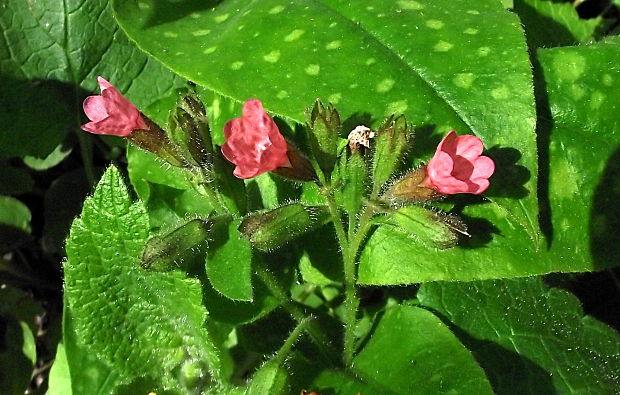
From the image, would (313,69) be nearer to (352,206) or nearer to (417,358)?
(352,206)

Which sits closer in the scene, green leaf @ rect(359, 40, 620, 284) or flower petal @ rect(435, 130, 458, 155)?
flower petal @ rect(435, 130, 458, 155)

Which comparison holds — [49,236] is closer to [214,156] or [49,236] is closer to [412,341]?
[214,156]

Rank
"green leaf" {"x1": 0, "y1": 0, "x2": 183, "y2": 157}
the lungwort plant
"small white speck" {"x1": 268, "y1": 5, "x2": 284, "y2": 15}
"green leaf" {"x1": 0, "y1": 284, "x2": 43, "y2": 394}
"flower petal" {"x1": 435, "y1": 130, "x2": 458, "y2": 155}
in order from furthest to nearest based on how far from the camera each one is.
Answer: "green leaf" {"x1": 0, "y1": 0, "x2": 183, "y2": 157} < "green leaf" {"x1": 0, "y1": 284, "x2": 43, "y2": 394} < "small white speck" {"x1": 268, "y1": 5, "x2": 284, "y2": 15} < the lungwort plant < "flower petal" {"x1": 435, "y1": 130, "x2": 458, "y2": 155}

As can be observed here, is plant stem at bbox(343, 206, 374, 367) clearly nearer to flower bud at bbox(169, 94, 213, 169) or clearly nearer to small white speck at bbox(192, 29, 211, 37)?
flower bud at bbox(169, 94, 213, 169)

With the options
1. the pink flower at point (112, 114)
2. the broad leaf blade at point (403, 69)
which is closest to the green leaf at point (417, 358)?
the broad leaf blade at point (403, 69)

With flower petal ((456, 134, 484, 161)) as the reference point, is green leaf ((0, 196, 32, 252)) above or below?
below

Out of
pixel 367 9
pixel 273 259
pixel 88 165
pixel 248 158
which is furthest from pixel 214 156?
pixel 88 165

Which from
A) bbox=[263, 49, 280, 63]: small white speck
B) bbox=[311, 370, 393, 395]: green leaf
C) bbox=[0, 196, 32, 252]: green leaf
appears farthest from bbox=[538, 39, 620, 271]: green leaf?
bbox=[0, 196, 32, 252]: green leaf
